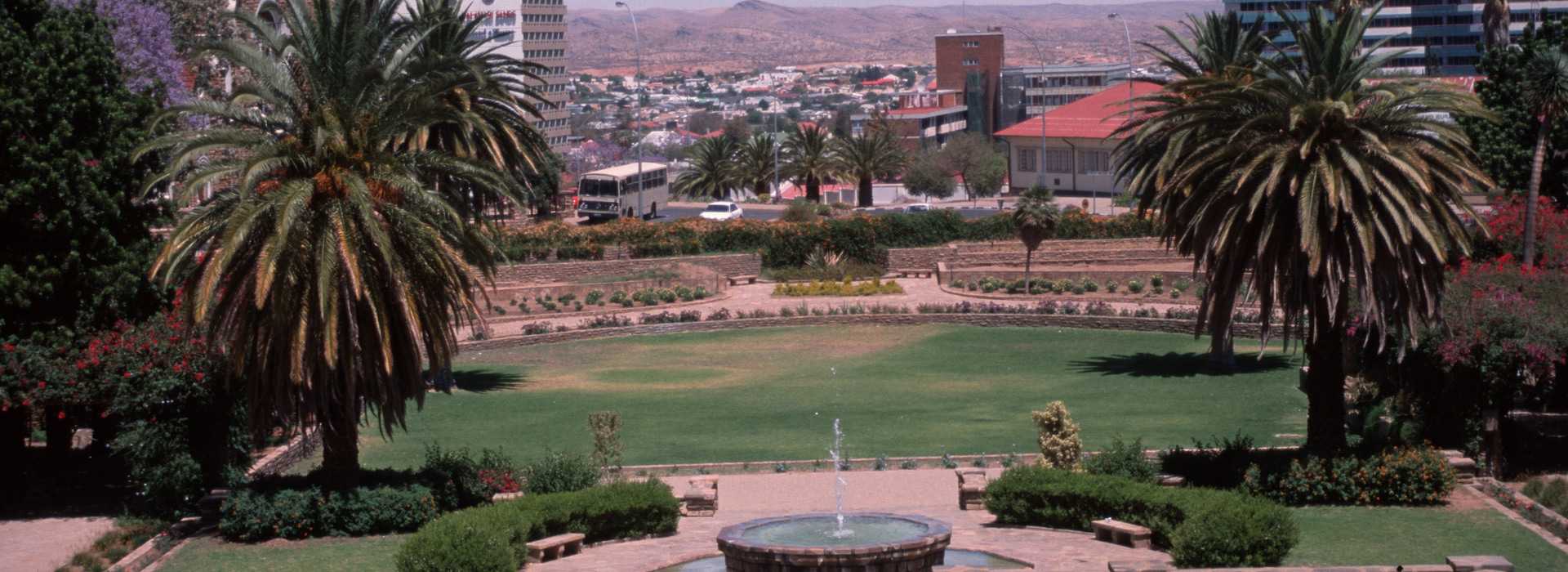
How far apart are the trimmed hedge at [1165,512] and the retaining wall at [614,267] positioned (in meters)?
31.1

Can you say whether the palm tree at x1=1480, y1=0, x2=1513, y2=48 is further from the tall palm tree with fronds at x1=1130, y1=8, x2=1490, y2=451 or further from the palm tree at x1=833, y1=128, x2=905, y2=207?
the tall palm tree with fronds at x1=1130, y1=8, x2=1490, y2=451

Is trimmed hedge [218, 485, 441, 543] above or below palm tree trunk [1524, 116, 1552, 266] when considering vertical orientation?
below

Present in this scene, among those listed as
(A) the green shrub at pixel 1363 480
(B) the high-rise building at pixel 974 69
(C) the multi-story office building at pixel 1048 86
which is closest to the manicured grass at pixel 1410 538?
(A) the green shrub at pixel 1363 480

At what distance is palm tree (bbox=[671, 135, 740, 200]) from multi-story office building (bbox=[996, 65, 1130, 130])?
184ft

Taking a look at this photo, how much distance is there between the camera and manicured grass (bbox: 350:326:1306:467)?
94.7 ft

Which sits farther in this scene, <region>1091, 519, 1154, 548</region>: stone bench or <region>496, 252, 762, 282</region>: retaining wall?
<region>496, 252, 762, 282</region>: retaining wall

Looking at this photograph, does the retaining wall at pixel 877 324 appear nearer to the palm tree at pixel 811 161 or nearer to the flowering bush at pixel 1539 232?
the flowering bush at pixel 1539 232

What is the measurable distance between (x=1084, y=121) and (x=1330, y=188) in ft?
213

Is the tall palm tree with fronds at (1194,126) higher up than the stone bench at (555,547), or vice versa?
the tall palm tree with fronds at (1194,126)

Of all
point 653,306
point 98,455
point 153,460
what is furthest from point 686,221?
point 153,460

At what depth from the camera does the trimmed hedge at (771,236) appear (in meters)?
54.0

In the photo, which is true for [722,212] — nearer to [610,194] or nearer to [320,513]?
[610,194]

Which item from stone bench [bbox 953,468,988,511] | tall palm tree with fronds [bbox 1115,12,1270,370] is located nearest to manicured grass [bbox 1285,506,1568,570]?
tall palm tree with fronds [bbox 1115,12,1270,370]

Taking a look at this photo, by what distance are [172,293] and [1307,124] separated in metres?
17.3
